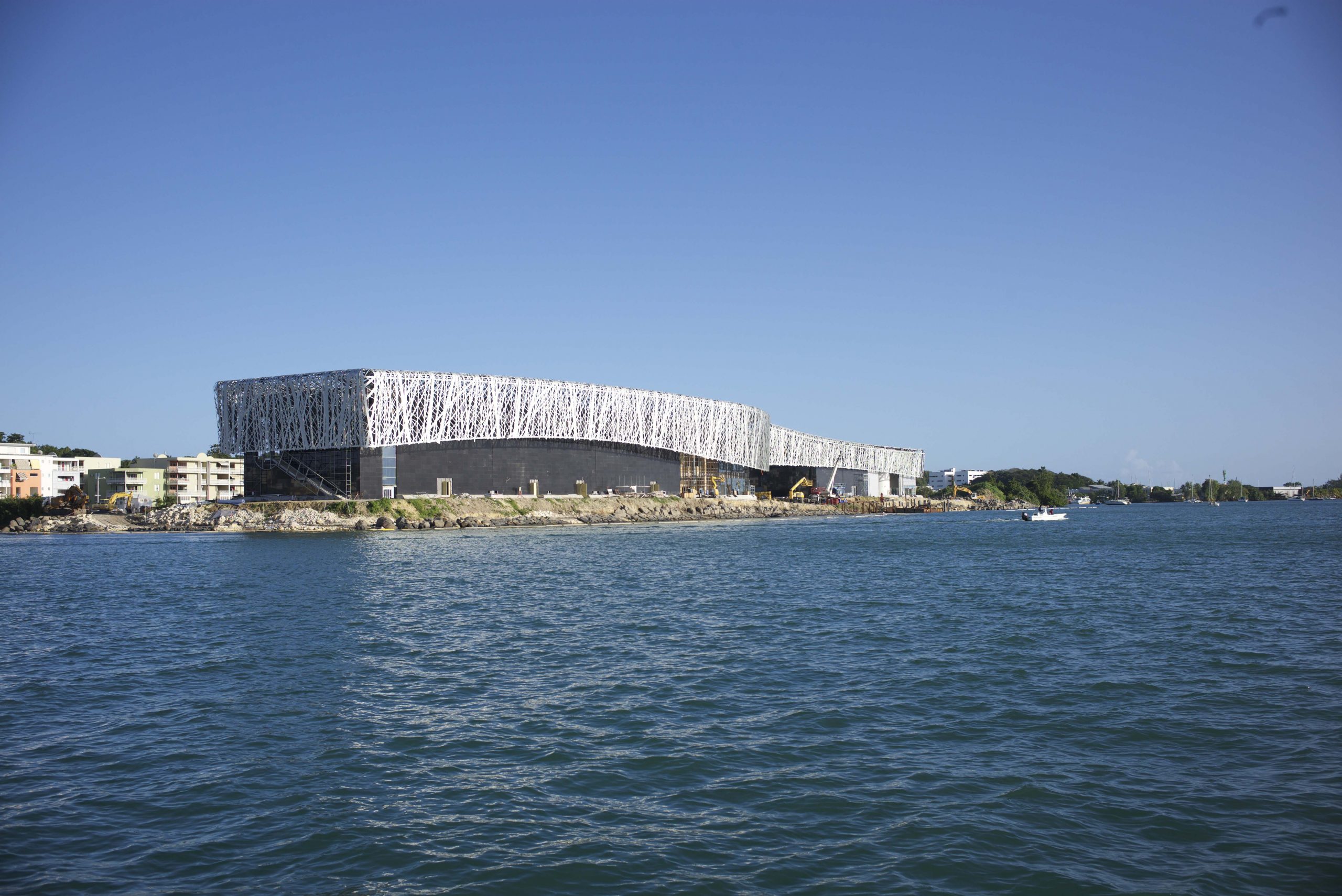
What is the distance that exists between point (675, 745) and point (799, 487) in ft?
433

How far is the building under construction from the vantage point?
79.3m

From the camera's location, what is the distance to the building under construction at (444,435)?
79.3 m

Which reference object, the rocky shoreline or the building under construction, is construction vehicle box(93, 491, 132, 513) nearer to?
the rocky shoreline

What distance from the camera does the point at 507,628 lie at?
21.2 meters

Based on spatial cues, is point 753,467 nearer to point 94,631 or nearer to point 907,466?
point 907,466

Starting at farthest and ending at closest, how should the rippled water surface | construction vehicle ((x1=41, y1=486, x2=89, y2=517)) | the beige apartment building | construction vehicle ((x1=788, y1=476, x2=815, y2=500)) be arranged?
construction vehicle ((x1=788, y1=476, x2=815, y2=500)) < the beige apartment building < construction vehicle ((x1=41, y1=486, x2=89, y2=517)) < the rippled water surface

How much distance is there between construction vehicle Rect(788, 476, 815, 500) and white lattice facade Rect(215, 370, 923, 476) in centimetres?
3399

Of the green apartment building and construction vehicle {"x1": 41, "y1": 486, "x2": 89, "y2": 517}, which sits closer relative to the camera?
construction vehicle {"x1": 41, "y1": 486, "x2": 89, "y2": 517}

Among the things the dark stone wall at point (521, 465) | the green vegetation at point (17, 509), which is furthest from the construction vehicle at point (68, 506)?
the dark stone wall at point (521, 465)

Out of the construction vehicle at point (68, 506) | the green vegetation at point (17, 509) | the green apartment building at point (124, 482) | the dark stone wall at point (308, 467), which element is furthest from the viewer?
the green apartment building at point (124, 482)

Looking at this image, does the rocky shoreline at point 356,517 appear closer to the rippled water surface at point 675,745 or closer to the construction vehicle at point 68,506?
the construction vehicle at point 68,506

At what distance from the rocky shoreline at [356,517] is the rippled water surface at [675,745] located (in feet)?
147

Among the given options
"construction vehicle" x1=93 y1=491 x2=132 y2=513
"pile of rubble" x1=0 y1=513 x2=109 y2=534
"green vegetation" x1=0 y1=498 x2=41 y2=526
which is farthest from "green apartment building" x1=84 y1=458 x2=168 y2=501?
"pile of rubble" x1=0 y1=513 x2=109 y2=534

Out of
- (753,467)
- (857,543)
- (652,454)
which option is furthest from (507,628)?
(753,467)
